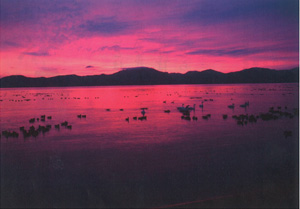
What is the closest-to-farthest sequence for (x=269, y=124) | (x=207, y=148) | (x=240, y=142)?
(x=207, y=148) → (x=240, y=142) → (x=269, y=124)

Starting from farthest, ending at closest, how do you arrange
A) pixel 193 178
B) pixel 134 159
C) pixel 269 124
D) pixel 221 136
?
pixel 269 124 < pixel 221 136 < pixel 134 159 < pixel 193 178

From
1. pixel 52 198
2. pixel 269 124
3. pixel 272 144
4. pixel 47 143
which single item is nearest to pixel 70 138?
→ pixel 47 143

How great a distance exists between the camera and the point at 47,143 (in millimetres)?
15430

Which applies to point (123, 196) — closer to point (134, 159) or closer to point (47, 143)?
point (134, 159)

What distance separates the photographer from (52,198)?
856cm

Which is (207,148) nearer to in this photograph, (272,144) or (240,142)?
(240,142)

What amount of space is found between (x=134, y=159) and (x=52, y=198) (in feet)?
14.3

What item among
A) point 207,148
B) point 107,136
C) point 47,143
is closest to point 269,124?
point 207,148

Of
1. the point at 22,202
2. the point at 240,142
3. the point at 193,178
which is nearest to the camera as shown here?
the point at 22,202

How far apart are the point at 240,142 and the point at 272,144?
1.67 metres

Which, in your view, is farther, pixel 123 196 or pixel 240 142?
pixel 240 142

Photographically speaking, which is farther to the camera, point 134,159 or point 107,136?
point 107,136

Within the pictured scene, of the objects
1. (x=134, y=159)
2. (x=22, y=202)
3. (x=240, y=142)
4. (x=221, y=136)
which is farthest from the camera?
(x=221, y=136)

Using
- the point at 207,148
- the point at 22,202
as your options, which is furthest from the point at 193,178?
the point at 22,202
